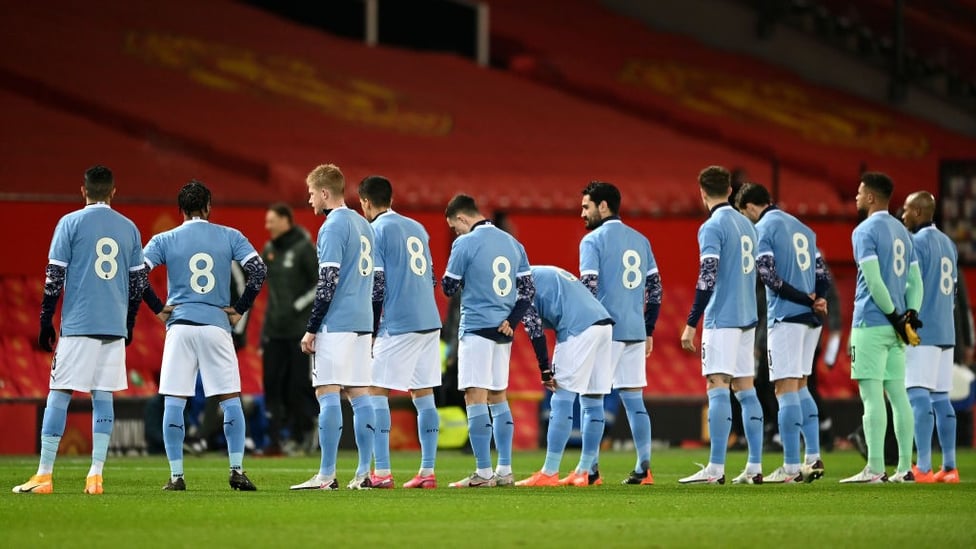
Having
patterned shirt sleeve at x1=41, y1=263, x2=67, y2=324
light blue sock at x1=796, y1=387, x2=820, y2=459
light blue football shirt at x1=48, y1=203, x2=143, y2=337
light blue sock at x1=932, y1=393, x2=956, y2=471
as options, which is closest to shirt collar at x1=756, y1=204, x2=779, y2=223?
light blue sock at x1=796, y1=387, x2=820, y2=459

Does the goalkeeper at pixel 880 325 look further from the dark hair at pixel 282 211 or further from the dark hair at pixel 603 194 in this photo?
the dark hair at pixel 282 211

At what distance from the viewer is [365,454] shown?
10.9m

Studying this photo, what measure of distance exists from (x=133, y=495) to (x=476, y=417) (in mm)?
2494

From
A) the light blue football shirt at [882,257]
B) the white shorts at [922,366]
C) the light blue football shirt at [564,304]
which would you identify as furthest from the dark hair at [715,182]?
the white shorts at [922,366]

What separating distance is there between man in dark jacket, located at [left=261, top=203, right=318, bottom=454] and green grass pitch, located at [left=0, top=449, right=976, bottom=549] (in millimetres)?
3232

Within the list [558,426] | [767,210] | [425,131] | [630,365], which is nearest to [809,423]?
[630,365]

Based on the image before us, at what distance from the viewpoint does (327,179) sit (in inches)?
424

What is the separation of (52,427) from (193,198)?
169 cm

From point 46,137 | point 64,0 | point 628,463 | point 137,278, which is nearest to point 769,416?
point 628,463

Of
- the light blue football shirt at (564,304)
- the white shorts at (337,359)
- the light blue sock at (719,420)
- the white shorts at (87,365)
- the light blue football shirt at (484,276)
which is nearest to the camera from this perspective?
the white shorts at (87,365)

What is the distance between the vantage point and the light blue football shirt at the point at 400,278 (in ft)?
36.4

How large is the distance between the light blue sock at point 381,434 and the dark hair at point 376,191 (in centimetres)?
134

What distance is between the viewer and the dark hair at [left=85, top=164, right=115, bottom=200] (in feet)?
33.8

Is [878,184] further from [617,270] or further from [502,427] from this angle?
[502,427]
